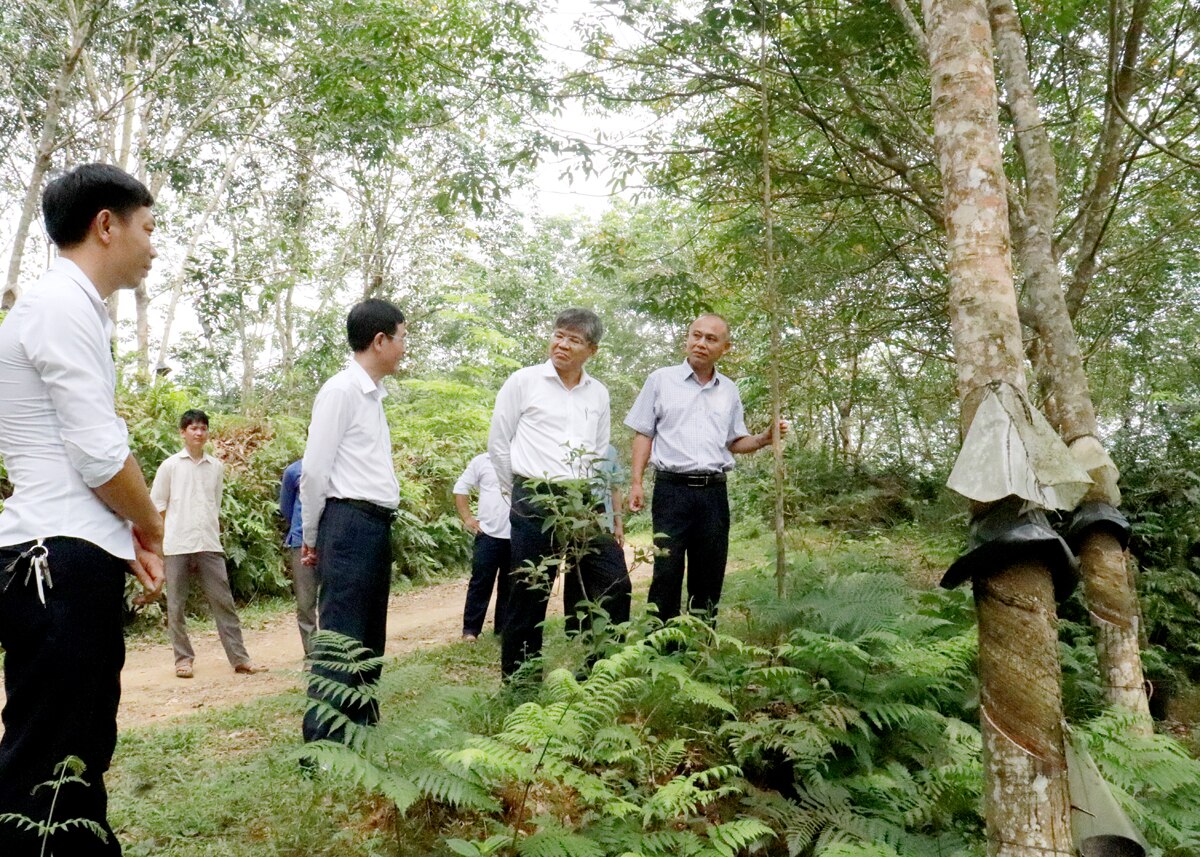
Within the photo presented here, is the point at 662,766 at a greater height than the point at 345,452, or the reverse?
the point at 345,452

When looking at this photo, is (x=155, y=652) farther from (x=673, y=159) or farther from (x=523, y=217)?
(x=523, y=217)

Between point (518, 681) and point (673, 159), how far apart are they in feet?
17.1

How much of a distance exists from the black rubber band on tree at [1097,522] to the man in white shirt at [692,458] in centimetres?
156

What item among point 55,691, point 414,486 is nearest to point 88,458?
point 55,691

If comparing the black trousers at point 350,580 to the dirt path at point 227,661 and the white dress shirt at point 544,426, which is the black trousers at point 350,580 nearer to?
the dirt path at point 227,661

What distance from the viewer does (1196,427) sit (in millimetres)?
8227

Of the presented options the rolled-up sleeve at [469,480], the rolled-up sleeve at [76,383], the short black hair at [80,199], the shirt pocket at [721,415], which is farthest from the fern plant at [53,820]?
the rolled-up sleeve at [469,480]

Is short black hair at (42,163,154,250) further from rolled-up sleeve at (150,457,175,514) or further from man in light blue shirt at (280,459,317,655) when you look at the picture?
rolled-up sleeve at (150,457,175,514)

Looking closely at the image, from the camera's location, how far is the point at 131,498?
7.36 ft

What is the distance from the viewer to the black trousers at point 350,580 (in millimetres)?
3416

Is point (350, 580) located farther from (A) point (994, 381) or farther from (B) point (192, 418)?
(B) point (192, 418)

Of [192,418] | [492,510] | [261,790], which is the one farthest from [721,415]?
[192,418]

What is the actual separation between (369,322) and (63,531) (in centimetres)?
174

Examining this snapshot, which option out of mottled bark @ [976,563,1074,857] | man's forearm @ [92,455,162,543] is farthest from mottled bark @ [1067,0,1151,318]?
man's forearm @ [92,455,162,543]
